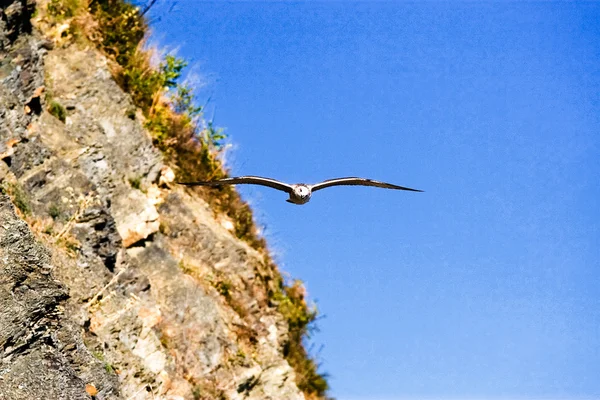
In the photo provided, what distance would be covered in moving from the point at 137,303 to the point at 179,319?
1204 mm

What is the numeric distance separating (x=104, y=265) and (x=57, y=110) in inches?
112

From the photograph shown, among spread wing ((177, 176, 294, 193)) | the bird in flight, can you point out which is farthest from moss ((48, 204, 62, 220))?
the bird in flight

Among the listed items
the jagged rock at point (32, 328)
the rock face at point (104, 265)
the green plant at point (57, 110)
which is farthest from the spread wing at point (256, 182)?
the jagged rock at point (32, 328)

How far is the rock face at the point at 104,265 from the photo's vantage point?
900 cm

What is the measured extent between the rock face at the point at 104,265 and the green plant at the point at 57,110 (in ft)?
0.54

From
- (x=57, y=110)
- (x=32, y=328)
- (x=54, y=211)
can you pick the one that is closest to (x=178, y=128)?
(x=57, y=110)

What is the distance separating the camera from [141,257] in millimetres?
13453

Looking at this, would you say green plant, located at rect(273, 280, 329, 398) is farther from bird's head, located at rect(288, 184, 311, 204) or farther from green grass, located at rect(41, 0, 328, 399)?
bird's head, located at rect(288, 184, 311, 204)

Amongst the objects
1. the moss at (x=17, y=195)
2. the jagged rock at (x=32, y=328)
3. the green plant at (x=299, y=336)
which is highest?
the green plant at (x=299, y=336)

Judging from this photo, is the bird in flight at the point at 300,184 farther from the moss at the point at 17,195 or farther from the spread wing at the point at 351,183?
the moss at the point at 17,195

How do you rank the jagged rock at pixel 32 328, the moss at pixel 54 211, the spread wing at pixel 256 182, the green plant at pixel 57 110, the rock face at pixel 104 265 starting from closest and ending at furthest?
the jagged rock at pixel 32 328 → the rock face at pixel 104 265 → the moss at pixel 54 211 → the spread wing at pixel 256 182 → the green plant at pixel 57 110

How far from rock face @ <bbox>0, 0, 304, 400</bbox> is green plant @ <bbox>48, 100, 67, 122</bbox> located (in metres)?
0.16

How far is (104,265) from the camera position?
11.8 metres

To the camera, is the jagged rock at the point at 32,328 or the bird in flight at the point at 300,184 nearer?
the jagged rock at the point at 32,328
